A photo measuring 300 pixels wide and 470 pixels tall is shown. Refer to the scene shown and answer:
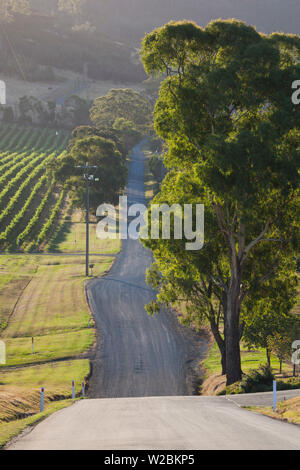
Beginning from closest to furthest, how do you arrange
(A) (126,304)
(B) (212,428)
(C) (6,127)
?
(B) (212,428)
(A) (126,304)
(C) (6,127)

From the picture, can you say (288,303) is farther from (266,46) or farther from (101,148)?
(101,148)

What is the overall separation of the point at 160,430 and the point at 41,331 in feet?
95.9

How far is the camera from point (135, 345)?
35969 millimetres

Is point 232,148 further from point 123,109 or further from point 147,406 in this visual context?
point 123,109

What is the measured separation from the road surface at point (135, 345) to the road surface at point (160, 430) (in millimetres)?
13517

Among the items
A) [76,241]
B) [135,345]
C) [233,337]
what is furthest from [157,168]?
[233,337]

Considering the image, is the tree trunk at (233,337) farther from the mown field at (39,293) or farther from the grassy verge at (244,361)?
the mown field at (39,293)

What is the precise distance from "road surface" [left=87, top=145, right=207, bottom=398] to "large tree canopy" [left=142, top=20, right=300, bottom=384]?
22.1 ft

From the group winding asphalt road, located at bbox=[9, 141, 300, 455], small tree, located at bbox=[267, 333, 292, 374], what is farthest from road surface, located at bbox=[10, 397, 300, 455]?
small tree, located at bbox=[267, 333, 292, 374]

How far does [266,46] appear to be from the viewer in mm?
20438

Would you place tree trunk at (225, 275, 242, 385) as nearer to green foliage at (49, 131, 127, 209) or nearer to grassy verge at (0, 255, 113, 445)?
grassy verge at (0, 255, 113, 445)

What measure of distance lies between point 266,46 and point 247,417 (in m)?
14.6

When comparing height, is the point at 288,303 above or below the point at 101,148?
below
